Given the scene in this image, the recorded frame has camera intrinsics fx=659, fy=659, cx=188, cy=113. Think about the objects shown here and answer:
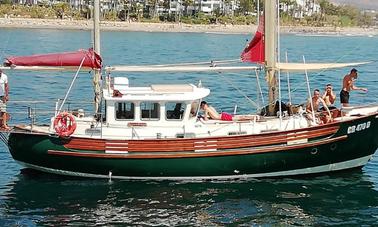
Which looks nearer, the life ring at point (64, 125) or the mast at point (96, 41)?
the life ring at point (64, 125)

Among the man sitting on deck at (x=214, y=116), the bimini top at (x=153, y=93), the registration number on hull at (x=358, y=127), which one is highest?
the bimini top at (x=153, y=93)

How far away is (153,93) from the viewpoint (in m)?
23.5

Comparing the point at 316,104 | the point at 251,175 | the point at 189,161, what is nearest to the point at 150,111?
the point at 189,161

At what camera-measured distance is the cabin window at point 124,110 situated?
77.0 ft

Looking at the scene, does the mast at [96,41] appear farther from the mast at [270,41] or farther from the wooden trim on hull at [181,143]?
the mast at [270,41]

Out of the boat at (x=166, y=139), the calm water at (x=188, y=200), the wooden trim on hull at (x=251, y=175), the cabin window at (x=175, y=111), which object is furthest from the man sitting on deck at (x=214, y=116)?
the calm water at (x=188, y=200)

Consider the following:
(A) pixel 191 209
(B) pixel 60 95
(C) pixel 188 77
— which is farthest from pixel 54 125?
(C) pixel 188 77

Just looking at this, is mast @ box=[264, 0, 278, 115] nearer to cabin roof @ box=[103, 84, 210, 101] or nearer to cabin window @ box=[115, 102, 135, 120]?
cabin roof @ box=[103, 84, 210, 101]

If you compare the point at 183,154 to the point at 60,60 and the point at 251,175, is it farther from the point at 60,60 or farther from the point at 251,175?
the point at 60,60

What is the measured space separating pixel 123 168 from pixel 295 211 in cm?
637

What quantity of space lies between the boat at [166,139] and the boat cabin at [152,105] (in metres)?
0.04

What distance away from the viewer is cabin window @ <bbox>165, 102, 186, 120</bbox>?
23562 mm

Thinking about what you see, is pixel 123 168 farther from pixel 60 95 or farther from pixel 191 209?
pixel 60 95

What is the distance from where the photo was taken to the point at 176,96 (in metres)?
23.4
